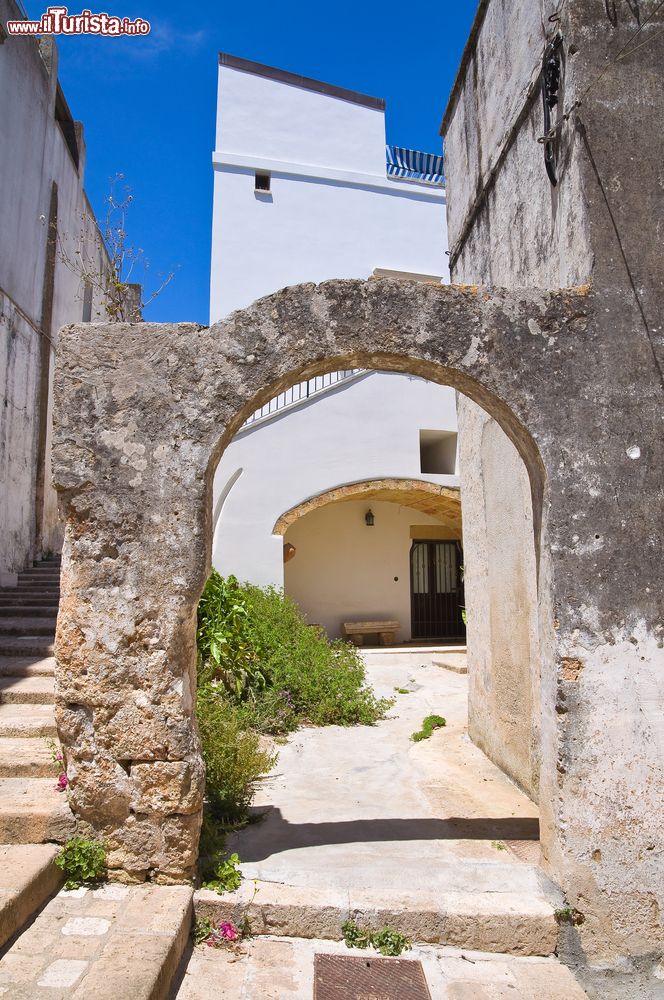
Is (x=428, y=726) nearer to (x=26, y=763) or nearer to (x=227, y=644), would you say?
(x=227, y=644)

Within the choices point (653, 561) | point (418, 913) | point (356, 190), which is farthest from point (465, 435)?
point (356, 190)

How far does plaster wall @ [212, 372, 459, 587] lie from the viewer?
9.73 m

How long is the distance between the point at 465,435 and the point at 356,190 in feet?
35.4

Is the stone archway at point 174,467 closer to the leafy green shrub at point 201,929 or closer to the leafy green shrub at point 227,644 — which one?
the leafy green shrub at point 201,929

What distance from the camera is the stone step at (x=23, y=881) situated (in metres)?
2.64

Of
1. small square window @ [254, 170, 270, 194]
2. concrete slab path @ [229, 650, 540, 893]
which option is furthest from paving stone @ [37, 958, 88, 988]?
small square window @ [254, 170, 270, 194]

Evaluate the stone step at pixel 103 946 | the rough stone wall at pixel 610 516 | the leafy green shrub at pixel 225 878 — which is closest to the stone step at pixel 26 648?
the stone step at pixel 103 946

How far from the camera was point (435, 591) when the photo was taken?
45.3 ft

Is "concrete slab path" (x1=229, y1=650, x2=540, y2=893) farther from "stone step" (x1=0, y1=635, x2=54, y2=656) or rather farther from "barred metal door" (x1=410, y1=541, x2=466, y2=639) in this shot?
"barred metal door" (x1=410, y1=541, x2=466, y2=639)

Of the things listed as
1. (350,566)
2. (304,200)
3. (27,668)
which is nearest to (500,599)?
(27,668)

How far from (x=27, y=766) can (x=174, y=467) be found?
2.14 m

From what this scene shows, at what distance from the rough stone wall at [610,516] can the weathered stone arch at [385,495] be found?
6.64 m

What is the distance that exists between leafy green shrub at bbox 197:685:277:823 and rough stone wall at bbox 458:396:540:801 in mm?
1747

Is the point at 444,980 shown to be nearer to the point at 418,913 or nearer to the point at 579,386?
the point at 418,913
